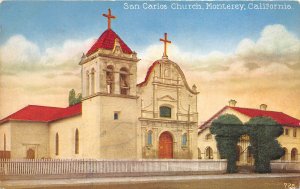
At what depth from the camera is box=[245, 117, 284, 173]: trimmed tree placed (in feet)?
26.5

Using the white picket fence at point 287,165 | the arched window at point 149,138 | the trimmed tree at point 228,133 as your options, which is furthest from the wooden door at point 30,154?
the white picket fence at point 287,165

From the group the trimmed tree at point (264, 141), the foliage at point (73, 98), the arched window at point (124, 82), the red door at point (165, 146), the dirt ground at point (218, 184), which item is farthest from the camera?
the trimmed tree at point (264, 141)

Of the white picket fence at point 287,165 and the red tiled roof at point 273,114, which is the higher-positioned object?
the red tiled roof at point 273,114

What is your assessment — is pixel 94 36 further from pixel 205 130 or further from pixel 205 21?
pixel 205 130

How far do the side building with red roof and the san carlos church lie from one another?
16 millimetres

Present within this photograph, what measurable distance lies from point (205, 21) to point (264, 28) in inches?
37.2

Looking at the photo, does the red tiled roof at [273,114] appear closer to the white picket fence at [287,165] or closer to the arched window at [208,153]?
the white picket fence at [287,165]

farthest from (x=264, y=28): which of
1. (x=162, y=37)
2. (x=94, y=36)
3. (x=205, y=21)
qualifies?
(x=94, y=36)

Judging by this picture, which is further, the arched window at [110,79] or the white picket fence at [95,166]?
the arched window at [110,79]

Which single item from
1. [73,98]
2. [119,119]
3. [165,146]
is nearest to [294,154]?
[165,146]

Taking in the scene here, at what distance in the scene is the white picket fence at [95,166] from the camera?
6.87m

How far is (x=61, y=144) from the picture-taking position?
7145 mm

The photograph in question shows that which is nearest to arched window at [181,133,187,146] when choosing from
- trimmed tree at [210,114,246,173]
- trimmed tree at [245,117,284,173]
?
trimmed tree at [210,114,246,173]

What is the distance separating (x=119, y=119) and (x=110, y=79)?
0.61 metres
